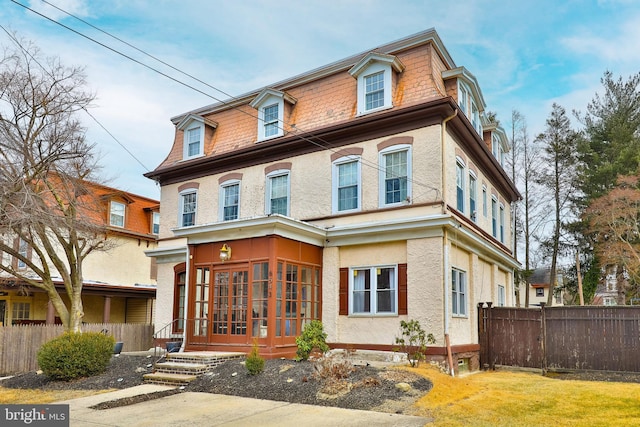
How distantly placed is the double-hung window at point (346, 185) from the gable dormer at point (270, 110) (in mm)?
2728

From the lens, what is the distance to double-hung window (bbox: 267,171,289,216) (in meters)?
17.5

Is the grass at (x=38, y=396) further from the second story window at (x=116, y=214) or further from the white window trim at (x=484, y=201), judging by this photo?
the second story window at (x=116, y=214)

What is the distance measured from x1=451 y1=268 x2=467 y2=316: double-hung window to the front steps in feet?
19.6

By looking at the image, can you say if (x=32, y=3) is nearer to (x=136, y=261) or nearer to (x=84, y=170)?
(x=84, y=170)

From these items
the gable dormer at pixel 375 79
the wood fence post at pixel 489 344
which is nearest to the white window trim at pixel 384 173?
the gable dormer at pixel 375 79

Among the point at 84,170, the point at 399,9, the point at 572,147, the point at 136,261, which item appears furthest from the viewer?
the point at 572,147

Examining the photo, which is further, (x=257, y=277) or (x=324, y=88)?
(x=324, y=88)

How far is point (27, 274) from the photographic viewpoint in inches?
949

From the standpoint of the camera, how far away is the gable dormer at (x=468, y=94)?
16.1 m

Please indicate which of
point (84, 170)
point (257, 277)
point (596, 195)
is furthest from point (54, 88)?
point (596, 195)

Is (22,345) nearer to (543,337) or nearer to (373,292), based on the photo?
(373,292)

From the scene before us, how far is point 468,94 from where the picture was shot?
1747 centimetres

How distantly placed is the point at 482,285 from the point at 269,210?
7578 millimetres

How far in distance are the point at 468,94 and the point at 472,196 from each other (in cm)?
337
